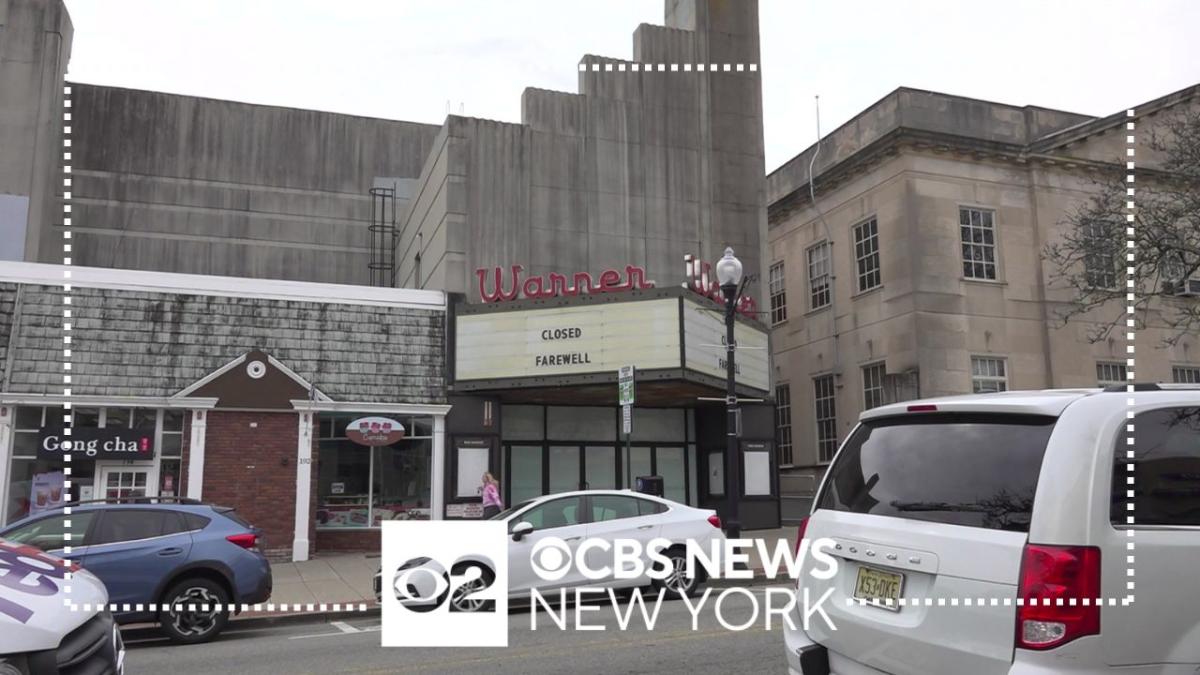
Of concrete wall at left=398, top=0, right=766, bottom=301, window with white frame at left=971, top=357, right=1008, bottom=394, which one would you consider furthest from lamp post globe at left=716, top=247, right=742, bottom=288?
window with white frame at left=971, top=357, right=1008, bottom=394

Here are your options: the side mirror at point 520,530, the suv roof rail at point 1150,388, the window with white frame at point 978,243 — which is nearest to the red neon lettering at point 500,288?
the side mirror at point 520,530

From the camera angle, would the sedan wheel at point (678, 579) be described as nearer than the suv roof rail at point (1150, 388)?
No

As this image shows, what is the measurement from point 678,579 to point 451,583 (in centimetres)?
299

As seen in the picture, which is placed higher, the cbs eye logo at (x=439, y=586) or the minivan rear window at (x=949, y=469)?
the minivan rear window at (x=949, y=469)

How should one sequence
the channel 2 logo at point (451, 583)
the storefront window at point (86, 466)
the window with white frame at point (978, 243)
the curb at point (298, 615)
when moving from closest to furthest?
the channel 2 logo at point (451, 583)
the curb at point (298, 615)
the storefront window at point (86, 466)
the window with white frame at point (978, 243)

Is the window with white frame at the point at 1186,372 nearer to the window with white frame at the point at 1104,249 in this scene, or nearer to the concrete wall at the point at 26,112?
the window with white frame at the point at 1104,249

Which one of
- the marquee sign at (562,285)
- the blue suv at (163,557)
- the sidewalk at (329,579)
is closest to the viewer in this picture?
the blue suv at (163,557)

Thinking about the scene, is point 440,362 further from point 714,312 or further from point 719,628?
point 719,628

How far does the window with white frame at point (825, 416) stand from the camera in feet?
93.1

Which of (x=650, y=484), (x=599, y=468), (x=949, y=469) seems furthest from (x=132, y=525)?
(x=599, y=468)

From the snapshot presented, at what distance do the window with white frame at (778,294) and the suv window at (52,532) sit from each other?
23969mm

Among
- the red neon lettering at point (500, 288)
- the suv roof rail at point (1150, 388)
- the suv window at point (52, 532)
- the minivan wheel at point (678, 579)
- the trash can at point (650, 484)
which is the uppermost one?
the red neon lettering at point (500, 288)

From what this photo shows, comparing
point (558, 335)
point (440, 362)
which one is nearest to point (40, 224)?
point (440, 362)

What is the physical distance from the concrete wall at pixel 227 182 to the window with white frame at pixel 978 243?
A: 17.9 m
